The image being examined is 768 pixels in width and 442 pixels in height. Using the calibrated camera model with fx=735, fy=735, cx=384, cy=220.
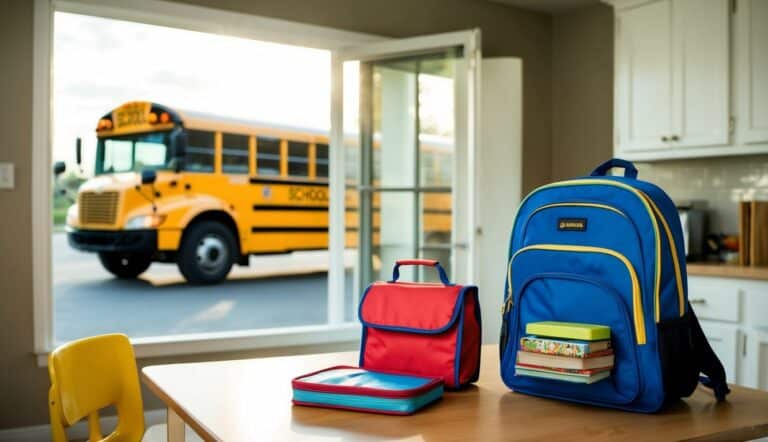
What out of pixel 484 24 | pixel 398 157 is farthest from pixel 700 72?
pixel 398 157

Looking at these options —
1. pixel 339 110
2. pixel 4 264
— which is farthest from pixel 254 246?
pixel 4 264

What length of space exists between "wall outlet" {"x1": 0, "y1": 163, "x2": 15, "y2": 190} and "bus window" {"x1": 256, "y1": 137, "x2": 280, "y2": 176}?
5259 mm

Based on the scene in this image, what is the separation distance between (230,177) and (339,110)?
437 cm

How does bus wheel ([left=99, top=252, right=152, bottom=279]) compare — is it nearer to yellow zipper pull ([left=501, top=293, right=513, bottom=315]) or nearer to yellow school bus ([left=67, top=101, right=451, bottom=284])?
yellow school bus ([left=67, top=101, right=451, bottom=284])

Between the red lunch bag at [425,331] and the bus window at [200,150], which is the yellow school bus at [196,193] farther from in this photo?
the red lunch bag at [425,331]

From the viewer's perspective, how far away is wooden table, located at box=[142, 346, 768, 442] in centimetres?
98

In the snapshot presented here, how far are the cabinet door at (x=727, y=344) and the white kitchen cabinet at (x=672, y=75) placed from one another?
85 centimetres

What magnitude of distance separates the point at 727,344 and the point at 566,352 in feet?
7.52

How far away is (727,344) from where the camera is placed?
3.05 m

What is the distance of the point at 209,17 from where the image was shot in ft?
11.4

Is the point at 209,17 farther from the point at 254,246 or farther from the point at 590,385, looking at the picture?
the point at 254,246

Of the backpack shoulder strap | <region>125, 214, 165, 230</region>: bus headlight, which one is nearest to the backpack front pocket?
the backpack shoulder strap

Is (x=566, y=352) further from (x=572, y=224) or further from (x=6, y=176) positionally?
(x=6, y=176)

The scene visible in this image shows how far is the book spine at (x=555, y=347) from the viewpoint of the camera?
1070 mm
